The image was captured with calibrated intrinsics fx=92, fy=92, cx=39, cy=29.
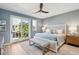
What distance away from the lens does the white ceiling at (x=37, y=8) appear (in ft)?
5.63

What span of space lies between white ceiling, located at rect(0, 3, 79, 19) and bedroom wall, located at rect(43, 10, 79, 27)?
2.9 inches

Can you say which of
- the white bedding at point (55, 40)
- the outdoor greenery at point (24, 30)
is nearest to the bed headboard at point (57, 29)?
the white bedding at point (55, 40)

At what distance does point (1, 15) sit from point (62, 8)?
117 centimetres

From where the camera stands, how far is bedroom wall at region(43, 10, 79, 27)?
175 centimetres

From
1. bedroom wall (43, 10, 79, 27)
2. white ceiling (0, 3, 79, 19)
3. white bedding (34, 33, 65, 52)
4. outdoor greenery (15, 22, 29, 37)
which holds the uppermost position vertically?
white ceiling (0, 3, 79, 19)

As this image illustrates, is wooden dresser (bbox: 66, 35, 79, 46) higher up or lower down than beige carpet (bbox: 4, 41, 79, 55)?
higher up

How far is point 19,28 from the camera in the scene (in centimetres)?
183

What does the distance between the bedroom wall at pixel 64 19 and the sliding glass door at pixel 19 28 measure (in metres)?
0.40

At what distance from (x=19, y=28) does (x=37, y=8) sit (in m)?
0.53

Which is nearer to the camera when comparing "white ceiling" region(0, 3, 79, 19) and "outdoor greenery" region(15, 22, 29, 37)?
"white ceiling" region(0, 3, 79, 19)

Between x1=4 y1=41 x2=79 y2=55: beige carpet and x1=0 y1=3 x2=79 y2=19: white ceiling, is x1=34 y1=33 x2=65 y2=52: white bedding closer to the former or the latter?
x1=4 y1=41 x2=79 y2=55: beige carpet

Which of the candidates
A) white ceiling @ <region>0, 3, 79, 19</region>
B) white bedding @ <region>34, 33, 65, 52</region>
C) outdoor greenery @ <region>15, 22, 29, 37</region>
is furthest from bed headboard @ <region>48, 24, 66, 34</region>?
outdoor greenery @ <region>15, 22, 29, 37</region>

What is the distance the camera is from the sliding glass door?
1792 millimetres

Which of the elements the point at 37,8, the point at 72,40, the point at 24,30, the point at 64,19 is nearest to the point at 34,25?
the point at 24,30
